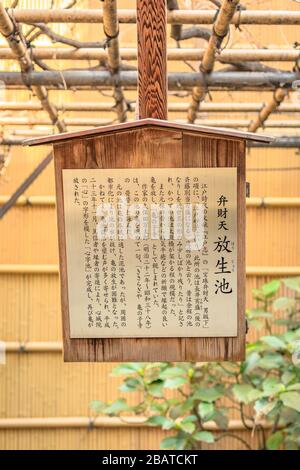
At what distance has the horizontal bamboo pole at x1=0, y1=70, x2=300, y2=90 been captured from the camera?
3.01 m

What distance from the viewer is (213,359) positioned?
1907 mm

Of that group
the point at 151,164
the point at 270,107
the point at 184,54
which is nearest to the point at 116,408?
the point at 270,107

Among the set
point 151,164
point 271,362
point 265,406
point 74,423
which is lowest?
point 74,423

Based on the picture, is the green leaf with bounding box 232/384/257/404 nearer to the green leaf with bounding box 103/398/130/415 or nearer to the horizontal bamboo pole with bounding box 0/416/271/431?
the green leaf with bounding box 103/398/130/415

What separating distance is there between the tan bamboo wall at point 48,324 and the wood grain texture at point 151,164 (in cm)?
334

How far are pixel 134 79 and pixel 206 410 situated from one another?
6.47 ft

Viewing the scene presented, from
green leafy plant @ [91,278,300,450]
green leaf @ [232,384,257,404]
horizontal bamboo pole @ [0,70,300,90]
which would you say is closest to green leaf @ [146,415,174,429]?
green leafy plant @ [91,278,300,450]

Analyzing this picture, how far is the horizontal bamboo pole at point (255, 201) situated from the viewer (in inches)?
203

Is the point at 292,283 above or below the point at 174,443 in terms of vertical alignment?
above

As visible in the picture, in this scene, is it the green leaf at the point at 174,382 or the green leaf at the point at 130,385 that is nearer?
the green leaf at the point at 174,382

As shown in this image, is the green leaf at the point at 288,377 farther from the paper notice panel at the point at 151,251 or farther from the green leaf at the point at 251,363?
the paper notice panel at the point at 151,251

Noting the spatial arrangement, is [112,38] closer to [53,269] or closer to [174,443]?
[174,443]

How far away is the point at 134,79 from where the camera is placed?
9.94ft

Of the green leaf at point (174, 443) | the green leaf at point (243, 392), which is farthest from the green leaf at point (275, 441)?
the green leaf at point (174, 443)
